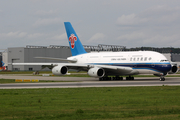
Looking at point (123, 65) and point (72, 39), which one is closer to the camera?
point (123, 65)

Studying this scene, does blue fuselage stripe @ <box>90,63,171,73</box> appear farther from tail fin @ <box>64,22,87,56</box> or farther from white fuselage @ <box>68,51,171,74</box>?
tail fin @ <box>64,22,87,56</box>

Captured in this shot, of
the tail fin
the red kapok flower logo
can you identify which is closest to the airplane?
the tail fin

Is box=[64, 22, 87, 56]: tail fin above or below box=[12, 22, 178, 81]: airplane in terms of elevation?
above

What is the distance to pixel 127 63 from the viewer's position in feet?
151

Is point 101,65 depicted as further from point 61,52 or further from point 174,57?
point 174,57

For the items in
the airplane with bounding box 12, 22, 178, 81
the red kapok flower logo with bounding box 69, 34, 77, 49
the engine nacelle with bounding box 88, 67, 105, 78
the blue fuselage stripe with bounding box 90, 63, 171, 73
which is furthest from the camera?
the red kapok flower logo with bounding box 69, 34, 77, 49

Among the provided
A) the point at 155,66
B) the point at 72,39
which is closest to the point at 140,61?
the point at 155,66

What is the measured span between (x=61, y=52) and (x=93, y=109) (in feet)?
370

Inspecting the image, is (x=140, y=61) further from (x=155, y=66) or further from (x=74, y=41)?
(x=74, y=41)

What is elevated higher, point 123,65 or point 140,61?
point 140,61

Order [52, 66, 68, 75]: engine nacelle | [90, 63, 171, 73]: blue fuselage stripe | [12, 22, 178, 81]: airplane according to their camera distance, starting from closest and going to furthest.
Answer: [90, 63, 171, 73]: blue fuselage stripe
[12, 22, 178, 81]: airplane
[52, 66, 68, 75]: engine nacelle

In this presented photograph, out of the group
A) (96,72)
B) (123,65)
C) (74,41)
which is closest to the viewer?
(96,72)

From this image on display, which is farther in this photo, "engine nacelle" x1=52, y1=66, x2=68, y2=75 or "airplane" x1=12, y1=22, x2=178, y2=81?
"engine nacelle" x1=52, y1=66, x2=68, y2=75

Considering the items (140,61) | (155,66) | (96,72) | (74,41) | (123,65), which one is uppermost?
(74,41)
